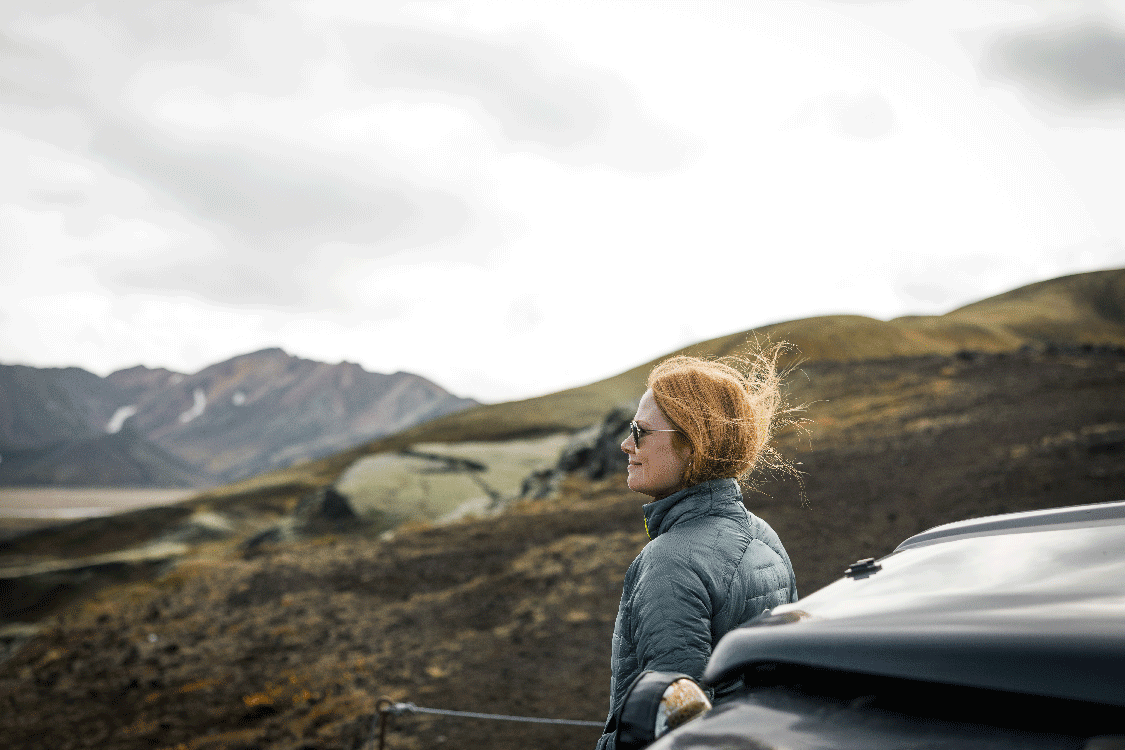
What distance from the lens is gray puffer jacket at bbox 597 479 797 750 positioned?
1.58 meters

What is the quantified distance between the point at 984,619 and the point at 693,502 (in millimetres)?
913

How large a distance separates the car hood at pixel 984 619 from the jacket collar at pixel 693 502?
0.41 metres

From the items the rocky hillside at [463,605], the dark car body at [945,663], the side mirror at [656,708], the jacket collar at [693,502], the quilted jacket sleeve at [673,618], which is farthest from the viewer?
the rocky hillside at [463,605]

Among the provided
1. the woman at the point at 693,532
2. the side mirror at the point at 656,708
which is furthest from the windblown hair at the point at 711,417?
the side mirror at the point at 656,708

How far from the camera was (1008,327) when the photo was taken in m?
81.6

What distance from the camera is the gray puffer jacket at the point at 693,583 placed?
1575 mm

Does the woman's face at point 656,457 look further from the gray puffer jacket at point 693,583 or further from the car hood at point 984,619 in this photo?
the car hood at point 984,619

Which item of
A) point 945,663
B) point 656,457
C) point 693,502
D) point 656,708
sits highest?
point 656,457

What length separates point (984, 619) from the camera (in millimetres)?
971

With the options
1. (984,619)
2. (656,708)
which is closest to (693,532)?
(656,708)

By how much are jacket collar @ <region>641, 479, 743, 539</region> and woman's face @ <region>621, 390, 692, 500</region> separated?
0.05m

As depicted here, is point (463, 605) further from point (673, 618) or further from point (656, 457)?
point (673, 618)

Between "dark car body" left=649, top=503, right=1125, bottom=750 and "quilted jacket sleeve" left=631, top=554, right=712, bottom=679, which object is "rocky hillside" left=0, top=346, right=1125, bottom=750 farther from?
"dark car body" left=649, top=503, right=1125, bottom=750

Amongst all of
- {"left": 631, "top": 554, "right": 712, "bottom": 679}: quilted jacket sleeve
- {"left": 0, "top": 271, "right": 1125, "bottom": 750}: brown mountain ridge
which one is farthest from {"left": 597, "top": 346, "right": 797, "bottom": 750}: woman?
{"left": 0, "top": 271, "right": 1125, "bottom": 750}: brown mountain ridge
